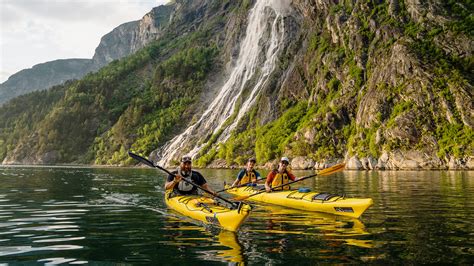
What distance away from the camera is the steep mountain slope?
231 ft

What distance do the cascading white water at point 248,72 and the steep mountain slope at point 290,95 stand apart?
15.3 inches

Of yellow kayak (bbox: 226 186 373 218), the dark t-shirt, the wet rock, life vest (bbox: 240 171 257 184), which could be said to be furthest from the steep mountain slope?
the dark t-shirt

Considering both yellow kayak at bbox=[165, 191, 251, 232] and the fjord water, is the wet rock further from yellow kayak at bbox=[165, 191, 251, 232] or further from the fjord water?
yellow kayak at bbox=[165, 191, 251, 232]

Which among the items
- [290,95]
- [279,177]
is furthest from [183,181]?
[290,95]

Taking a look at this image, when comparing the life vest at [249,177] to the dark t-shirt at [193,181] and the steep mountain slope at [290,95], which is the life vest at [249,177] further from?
the steep mountain slope at [290,95]

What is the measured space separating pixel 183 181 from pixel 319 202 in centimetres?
555

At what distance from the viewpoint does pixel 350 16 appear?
9906cm

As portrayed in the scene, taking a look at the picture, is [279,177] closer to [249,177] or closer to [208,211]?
[249,177]

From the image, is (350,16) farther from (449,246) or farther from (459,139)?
(449,246)

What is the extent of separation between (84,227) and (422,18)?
84.3m

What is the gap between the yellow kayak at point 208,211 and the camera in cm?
1305

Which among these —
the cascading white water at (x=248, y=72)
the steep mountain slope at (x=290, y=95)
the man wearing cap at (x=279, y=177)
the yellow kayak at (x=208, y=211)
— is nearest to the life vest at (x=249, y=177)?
the man wearing cap at (x=279, y=177)

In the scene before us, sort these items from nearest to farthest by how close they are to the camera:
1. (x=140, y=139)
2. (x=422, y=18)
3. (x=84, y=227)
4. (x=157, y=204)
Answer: (x=84, y=227), (x=157, y=204), (x=422, y=18), (x=140, y=139)

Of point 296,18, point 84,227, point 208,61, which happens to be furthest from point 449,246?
point 208,61
